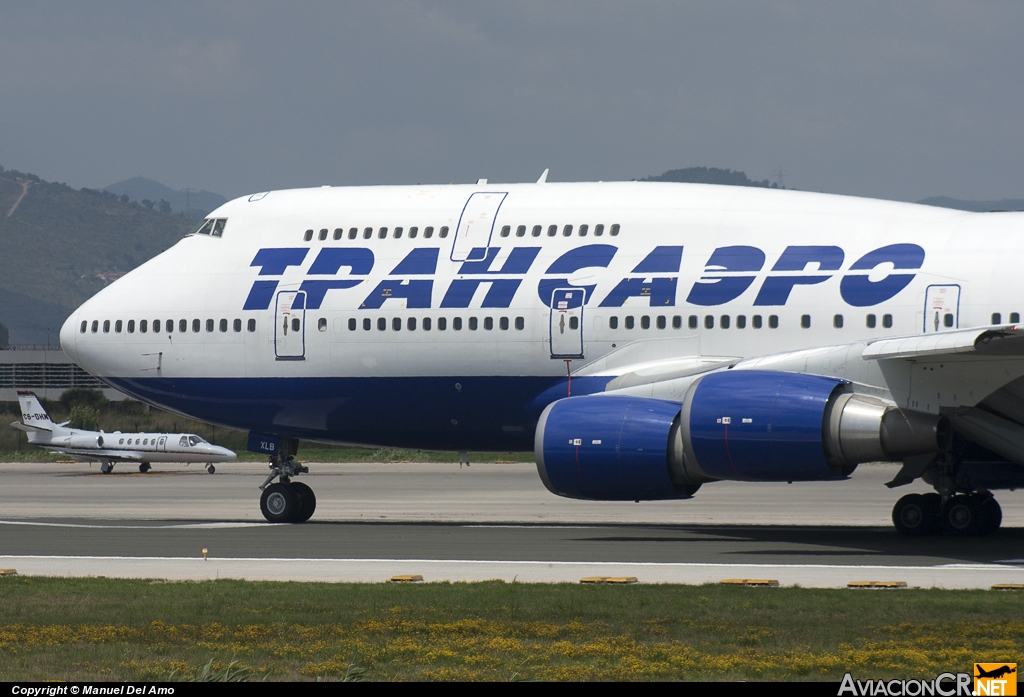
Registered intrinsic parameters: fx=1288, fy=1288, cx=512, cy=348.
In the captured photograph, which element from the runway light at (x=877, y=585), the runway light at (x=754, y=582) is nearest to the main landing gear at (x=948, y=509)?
the runway light at (x=877, y=585)

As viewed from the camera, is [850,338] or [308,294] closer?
[850,338]

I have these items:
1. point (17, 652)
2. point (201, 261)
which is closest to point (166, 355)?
point (201, 261)

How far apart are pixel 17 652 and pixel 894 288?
14.7 m

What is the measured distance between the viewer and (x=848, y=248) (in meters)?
21.5

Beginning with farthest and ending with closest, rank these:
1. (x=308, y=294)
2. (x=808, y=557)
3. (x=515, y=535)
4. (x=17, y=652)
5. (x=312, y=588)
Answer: (x=308, y=294)
(x=515, y=535)
(x=808, y=557)
(x=312, y=588)
(x=17, y=652)

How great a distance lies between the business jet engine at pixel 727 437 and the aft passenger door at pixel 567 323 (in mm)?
2369

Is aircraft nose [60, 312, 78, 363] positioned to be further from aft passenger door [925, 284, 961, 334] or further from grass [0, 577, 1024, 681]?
aft passenger door [925, 284, 961, 334]

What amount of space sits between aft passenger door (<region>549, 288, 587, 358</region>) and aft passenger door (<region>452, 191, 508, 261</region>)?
1747mm

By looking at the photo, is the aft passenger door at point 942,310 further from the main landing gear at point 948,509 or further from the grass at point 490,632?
the grass at point 490,632

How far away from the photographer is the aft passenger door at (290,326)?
24.4 m

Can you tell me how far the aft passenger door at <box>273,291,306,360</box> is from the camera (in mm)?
24391

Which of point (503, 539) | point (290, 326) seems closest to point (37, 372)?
point (290, 326)

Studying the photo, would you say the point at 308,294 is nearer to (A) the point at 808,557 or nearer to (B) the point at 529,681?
(A) the point at 808,557

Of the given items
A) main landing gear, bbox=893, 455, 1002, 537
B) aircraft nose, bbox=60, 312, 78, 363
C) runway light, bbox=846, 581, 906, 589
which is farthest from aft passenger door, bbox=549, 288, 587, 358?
aircraft nose, bbox=60, 312, 78, 363
